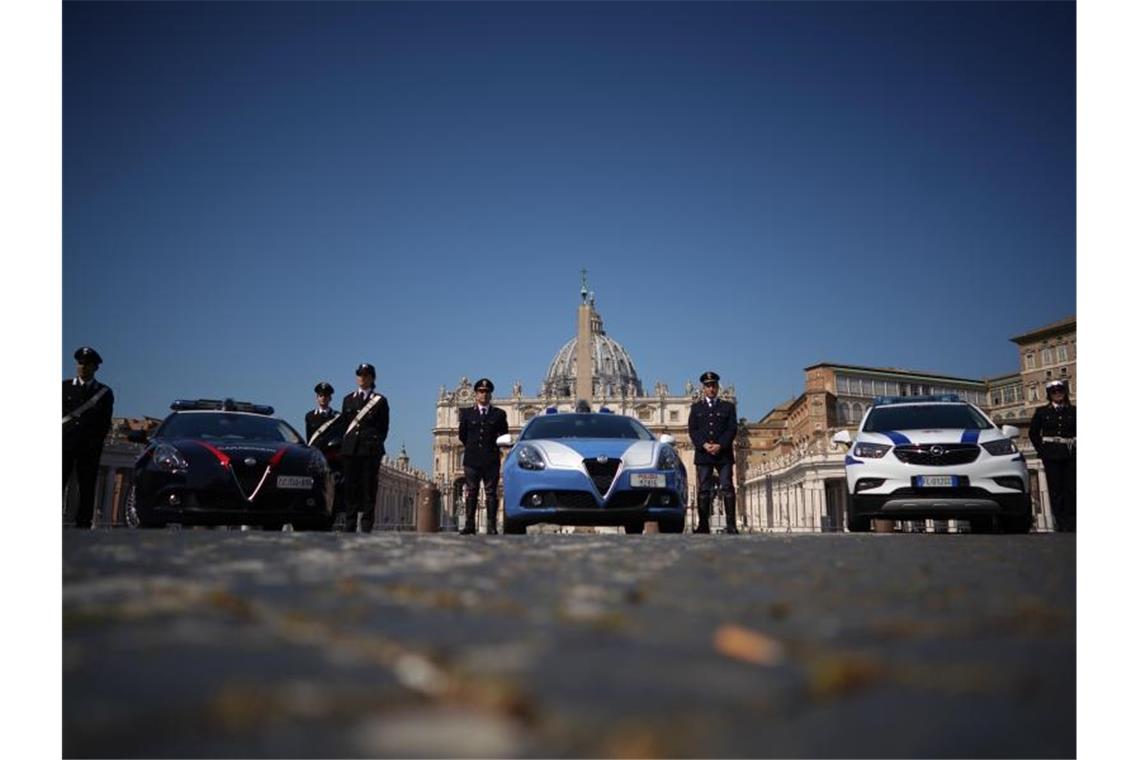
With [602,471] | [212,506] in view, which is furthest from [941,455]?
[212,506]

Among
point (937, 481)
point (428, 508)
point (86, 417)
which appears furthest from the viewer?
point (428, 508)

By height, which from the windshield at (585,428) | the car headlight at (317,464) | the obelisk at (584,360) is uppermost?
the obelisk at (584,360)

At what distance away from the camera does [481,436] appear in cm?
998

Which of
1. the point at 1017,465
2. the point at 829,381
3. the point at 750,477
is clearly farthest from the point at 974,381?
the point at 1017,465

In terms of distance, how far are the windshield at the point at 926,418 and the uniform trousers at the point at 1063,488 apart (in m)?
0.99

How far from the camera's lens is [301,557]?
3.51 metres

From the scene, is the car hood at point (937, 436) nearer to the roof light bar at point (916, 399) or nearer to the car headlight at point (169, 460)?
the roof light bar at point (916, 399)

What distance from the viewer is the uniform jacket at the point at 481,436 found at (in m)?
9.98

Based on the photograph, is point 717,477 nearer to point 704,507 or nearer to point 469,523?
point 704,507

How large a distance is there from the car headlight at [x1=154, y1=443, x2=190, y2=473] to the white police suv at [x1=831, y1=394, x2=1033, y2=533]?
679cm

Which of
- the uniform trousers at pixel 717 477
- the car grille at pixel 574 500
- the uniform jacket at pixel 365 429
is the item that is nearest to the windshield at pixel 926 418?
the uniform trousers at pixel 717 477

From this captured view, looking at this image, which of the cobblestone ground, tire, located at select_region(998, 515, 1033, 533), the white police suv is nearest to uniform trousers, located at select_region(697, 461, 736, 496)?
the white police suv

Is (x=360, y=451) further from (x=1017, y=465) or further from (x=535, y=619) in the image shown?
(x=535, y=619)

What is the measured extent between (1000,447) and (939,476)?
75 centimetres
